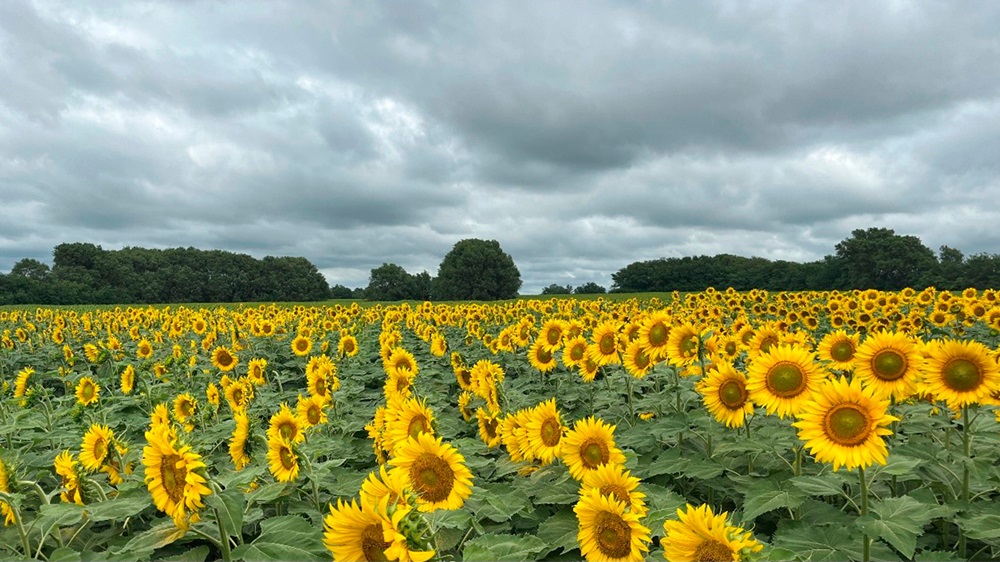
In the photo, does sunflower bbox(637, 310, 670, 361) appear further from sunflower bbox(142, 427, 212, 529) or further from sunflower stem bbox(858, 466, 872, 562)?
sunflower bbox(142, 427, 212, 529)

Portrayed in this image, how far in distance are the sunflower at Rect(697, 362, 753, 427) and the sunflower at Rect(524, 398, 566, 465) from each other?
46.6 inches

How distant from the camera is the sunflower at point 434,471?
3111mm

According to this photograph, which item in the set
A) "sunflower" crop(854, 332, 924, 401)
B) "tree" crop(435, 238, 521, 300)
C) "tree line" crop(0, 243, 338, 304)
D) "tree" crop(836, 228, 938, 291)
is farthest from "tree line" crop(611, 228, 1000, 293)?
"sunflower" crop(854, 332, 924, 401)

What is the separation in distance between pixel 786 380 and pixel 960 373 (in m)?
1.16

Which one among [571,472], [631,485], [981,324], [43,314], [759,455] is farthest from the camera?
[43,314]

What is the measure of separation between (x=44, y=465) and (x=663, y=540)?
628cm

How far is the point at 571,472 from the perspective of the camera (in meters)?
3.61

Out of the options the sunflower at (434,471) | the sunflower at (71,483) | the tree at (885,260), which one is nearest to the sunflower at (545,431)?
the sunflower at (434,471)

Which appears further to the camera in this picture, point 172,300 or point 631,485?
point 172,300

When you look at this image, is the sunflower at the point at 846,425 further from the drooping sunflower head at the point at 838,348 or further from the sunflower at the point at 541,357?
Result: the sunflower at the point at 541,357

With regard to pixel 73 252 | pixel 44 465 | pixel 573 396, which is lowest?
pixel 44 465

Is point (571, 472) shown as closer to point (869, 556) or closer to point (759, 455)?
point (869, 556)

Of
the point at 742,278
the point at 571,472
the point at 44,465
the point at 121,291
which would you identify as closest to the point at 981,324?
the point at 571,472

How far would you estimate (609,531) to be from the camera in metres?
2.77
